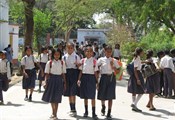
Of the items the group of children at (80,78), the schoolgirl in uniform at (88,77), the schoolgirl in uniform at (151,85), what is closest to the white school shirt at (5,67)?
the group of children at (80,78)

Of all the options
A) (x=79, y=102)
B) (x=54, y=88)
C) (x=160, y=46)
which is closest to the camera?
(x=54, y=88)

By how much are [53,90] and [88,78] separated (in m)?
0.85

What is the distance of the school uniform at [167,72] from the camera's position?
1246 centimetres

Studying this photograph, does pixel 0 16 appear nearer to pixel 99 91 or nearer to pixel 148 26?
pixel 148 26

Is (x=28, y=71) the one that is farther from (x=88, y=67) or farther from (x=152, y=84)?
(x=152, y=84)

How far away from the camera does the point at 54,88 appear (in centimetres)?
867

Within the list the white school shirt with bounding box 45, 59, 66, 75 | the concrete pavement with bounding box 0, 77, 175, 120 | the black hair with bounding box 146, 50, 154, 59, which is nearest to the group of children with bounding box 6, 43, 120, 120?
the white school shirt with bounding box 45, 59, 66, 75

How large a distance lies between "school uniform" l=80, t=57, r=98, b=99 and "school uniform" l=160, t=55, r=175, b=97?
167 inches

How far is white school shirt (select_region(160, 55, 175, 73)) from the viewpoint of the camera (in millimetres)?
12414

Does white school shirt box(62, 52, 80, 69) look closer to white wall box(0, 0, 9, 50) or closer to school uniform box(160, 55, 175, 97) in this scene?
school uniform box(160, 55, 175, 97)

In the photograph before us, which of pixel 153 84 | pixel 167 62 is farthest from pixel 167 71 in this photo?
pixel 153 84

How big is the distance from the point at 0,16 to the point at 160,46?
Answer: 35.8 ft

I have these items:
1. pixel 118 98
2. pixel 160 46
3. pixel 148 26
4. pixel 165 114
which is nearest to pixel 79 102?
pixel 118 98

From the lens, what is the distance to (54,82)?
8.70 m
